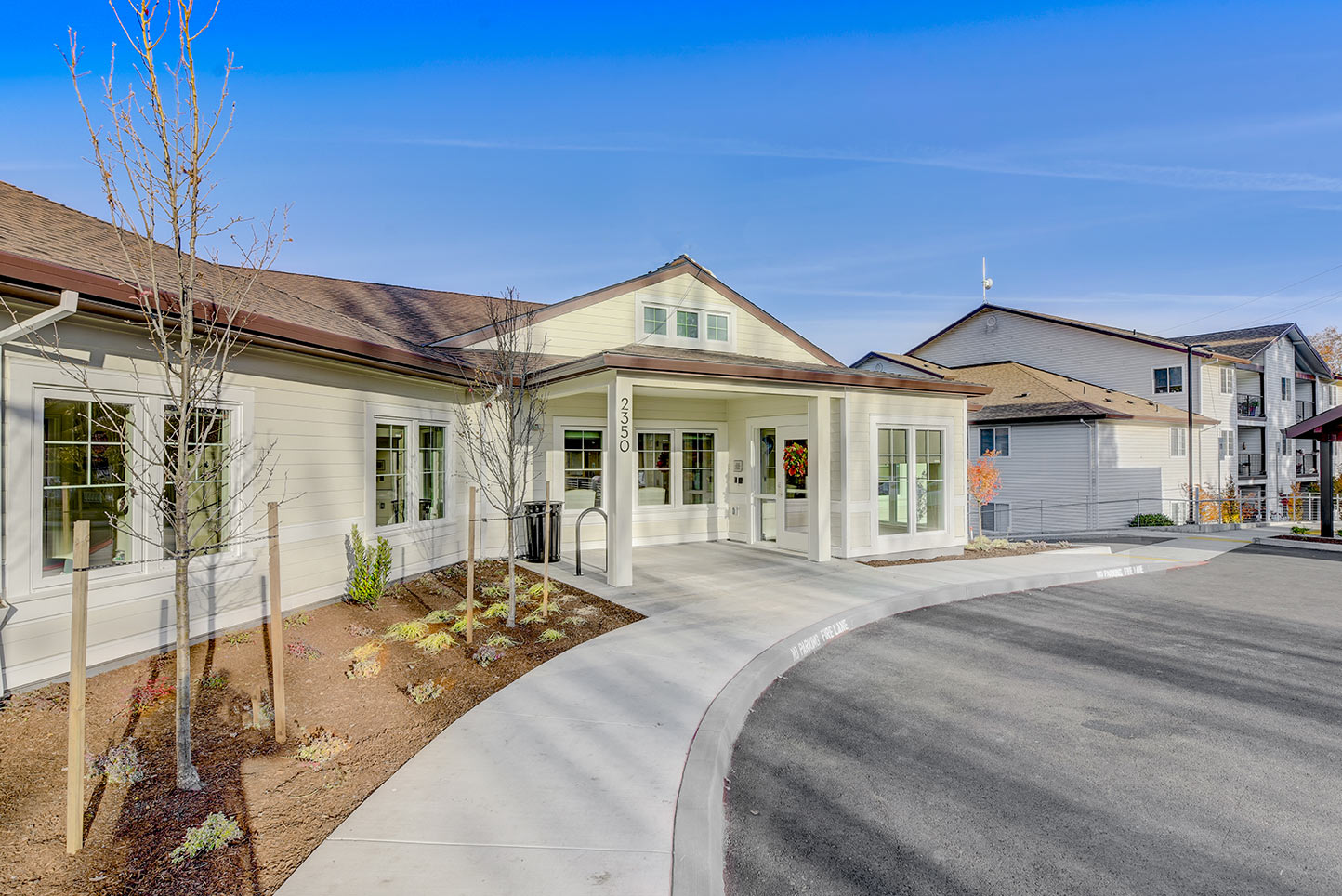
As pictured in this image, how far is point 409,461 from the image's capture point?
8430 millimetres

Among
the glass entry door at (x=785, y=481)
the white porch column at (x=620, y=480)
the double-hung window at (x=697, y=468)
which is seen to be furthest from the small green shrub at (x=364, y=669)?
the double-hung window at (x=697, y=468)

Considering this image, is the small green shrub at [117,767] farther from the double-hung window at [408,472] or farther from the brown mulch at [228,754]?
the double-hung window at [408,472]

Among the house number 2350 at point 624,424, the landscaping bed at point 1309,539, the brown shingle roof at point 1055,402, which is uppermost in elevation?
the brown shingle roof at point 1055,402

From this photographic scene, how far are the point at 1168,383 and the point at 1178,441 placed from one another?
2.43 metres

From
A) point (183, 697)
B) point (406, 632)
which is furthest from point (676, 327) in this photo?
point (183, 697)

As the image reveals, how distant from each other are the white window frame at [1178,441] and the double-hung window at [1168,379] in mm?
1677

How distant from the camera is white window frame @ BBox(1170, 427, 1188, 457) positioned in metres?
24.6

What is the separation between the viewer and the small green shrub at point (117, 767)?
3.38m

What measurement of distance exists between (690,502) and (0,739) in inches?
379

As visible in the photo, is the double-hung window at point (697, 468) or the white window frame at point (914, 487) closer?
the white window frame at point (914, 487)

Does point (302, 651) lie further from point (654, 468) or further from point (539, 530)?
point (654, 468)

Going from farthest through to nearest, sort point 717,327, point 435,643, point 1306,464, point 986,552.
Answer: point 1306,464 → point 717,327 → point 986,552 → point 435,643

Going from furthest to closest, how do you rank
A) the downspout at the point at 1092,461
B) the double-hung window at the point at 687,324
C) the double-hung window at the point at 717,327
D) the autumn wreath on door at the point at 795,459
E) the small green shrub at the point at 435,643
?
1. the downspout at the point at 1092,461
2. the double-hung window at the point at 717,327
3. the double-hung window at the point at 687,324
4. the autumn wreath on door at the point at 795,459
5. the small green shrub at the point at 435,643

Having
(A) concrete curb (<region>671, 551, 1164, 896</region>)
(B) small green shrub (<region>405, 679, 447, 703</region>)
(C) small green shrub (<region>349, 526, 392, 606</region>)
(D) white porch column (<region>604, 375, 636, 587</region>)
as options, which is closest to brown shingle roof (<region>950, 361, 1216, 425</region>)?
(A) concrete curb (<region>671, 551, 1164, 896</region>)
